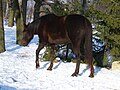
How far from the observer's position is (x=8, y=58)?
38.3 ft

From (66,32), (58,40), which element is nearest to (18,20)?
(58,40)

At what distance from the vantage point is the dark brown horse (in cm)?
926

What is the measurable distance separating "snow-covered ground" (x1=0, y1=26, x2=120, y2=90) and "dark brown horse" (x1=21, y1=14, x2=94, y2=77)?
0.43 m

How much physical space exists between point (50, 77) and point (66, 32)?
1.63 metres

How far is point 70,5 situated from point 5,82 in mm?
5610

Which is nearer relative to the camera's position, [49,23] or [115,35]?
[49,23]

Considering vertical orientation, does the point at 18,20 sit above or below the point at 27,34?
below

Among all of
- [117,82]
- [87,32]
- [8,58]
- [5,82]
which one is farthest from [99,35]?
[5,82]

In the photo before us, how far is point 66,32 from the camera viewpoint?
952cm

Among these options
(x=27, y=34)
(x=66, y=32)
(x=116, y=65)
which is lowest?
(x=116, y=65)

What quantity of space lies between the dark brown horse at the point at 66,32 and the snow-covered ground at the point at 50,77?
0.43m

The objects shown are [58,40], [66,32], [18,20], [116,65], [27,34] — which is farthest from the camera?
[18,20]

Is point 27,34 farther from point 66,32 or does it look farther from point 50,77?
point 50,77

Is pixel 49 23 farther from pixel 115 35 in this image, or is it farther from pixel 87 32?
pixel 115 35
